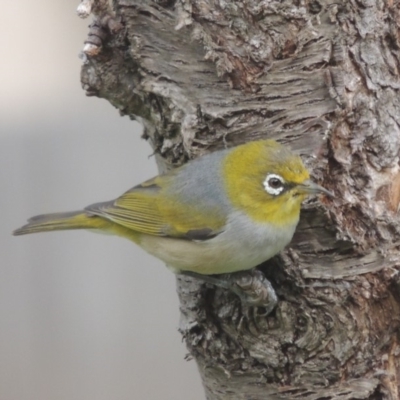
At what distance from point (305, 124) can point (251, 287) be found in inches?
26.1

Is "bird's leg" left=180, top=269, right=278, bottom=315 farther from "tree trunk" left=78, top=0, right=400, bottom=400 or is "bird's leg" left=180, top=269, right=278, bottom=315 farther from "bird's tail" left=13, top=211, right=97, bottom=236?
"bird's tail" left=13, top=211, right=97, bottom=236

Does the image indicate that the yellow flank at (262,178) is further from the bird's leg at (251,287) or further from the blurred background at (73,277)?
the blurred background at (73,277)

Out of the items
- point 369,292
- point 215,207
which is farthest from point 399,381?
point 215,207

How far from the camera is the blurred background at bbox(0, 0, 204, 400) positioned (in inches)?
220

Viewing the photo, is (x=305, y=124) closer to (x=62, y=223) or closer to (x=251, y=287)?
(x=251, y=287)

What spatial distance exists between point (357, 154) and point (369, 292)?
537mm

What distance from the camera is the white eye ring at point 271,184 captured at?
2986 millimetres

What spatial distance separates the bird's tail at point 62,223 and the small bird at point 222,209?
17 centimetres

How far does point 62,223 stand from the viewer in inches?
145

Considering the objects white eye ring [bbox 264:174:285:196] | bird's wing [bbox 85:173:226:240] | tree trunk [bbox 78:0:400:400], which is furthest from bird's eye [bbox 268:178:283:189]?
bird's wing [bbox 85:173:226:240]

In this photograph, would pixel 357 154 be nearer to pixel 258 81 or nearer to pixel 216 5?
→ pixel 258 81

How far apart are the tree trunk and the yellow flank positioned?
8 centimetres

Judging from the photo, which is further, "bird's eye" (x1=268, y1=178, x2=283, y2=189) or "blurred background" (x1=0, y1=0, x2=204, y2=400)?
"blurred background" (x1=0, y1=0, x2=204, y2=400)

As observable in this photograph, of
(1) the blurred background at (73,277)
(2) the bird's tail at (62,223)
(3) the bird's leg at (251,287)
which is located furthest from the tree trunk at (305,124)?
(1) the blurred background at (73,277)
